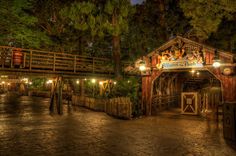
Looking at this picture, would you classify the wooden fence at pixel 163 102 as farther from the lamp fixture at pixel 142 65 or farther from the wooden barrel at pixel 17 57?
the wooden barrel at pixel 17 57

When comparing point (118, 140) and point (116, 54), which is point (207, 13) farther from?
point (118, 140)

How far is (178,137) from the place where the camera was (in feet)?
36.7

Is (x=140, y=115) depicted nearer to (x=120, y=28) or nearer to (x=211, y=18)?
(x=120, y=28)

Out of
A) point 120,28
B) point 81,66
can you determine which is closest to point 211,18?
point 120,28

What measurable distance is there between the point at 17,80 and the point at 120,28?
3803cm

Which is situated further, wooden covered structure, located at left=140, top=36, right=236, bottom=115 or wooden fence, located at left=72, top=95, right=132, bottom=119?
wooden fence, located at left=72, top=95, right=132, bottom=119

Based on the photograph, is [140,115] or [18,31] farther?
[18,31]

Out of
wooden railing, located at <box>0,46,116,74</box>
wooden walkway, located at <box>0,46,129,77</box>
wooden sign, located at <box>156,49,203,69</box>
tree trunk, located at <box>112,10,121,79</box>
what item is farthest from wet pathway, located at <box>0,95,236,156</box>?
tree trunk, located at <box>112,10,121,79</box>

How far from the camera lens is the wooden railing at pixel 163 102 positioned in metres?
19.5

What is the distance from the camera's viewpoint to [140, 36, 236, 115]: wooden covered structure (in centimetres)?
1471

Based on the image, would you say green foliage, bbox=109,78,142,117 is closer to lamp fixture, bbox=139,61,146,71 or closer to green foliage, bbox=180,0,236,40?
lamp fixture, bbox=139,61,146,71

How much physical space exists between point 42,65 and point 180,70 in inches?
510

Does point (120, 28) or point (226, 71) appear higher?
point (120, 28)

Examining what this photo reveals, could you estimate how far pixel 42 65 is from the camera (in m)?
22.6
